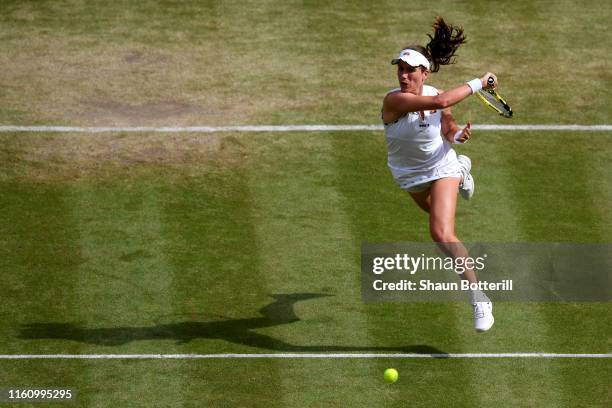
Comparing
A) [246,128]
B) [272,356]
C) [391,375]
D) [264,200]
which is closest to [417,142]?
[391,375]

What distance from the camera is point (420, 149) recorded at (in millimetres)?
13117

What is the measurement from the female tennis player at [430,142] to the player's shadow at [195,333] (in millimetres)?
1099

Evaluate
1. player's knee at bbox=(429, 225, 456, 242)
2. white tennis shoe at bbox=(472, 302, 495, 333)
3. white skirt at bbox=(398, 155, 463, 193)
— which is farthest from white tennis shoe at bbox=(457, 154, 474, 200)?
white tennis shoe at bbox=(472, 302, 495, 333)

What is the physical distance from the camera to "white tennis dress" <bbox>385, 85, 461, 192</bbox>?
1308 centimetres

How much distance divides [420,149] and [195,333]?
2944mm

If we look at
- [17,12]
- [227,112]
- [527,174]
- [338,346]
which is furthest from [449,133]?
[17,12]

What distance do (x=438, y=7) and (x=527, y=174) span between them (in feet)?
18.1

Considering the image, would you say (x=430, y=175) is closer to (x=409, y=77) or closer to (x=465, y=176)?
(x=465, y=176)

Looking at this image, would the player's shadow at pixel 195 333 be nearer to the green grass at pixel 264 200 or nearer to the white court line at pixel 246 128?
the green grass at pixel 264 200

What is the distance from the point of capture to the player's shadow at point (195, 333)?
12961mm

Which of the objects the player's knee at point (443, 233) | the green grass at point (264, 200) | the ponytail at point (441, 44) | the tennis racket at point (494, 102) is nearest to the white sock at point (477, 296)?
the green grass at point (264, 200)

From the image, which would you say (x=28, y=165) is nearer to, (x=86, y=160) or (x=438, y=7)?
(x=86, y=160)

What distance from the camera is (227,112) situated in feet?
59.6

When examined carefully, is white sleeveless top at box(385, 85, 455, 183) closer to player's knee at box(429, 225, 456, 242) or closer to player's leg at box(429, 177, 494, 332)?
player's leg at box(429, 177, 494, 332)
